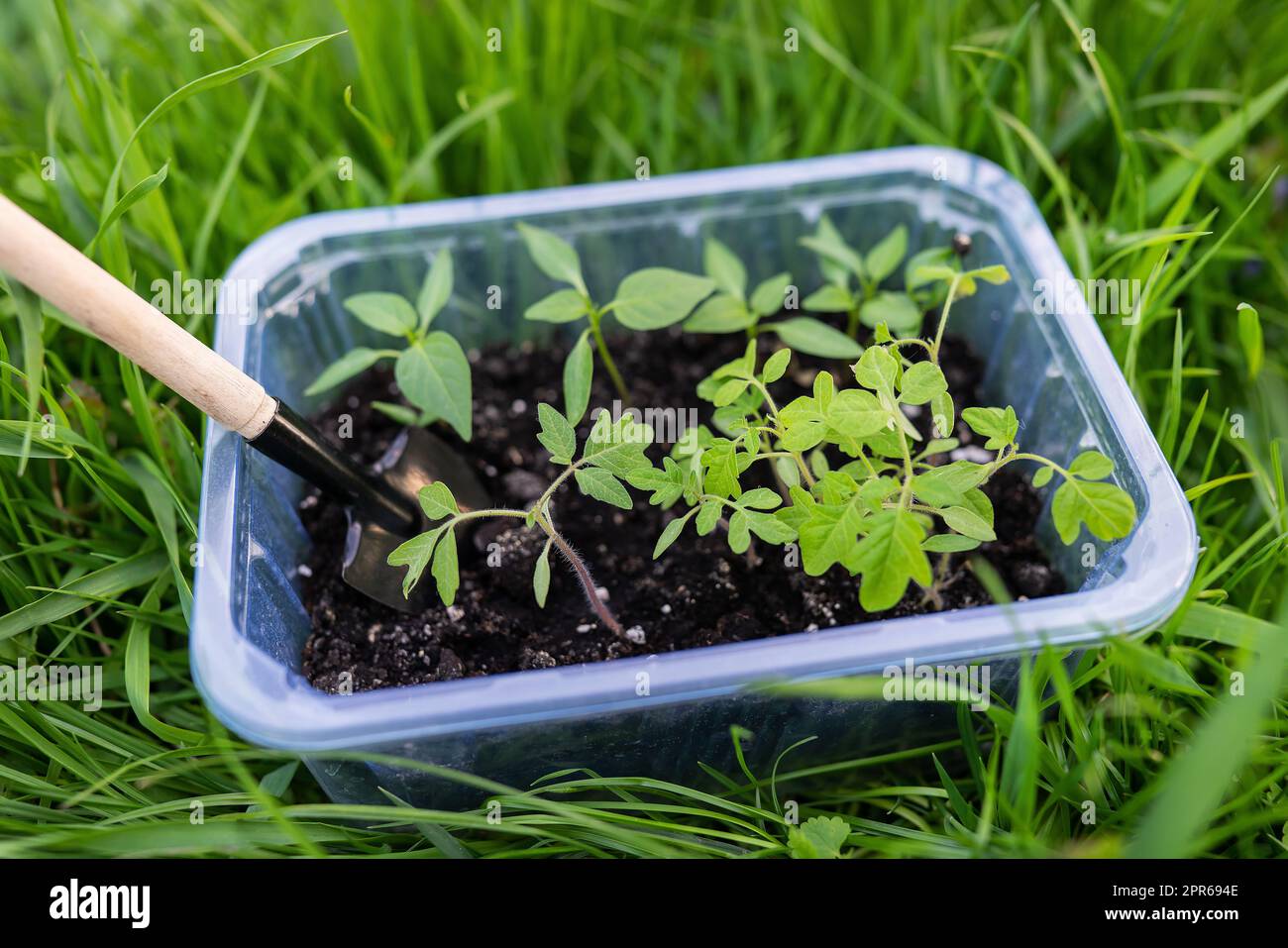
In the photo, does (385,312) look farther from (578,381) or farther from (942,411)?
(942,411)

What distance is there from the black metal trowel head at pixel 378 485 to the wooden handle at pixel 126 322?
0.16 ft

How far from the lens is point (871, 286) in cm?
139

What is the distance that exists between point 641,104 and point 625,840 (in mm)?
1210

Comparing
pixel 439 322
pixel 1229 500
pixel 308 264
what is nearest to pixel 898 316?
pixel 1229 500

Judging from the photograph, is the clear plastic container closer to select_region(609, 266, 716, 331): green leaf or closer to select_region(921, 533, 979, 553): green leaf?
select_region(921, 533, 979, 553): green leaf

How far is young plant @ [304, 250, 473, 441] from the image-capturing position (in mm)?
1214

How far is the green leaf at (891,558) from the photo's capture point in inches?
38.6

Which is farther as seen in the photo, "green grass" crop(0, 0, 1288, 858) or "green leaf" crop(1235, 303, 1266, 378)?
"green leaf" crop(1235, 303, 1266, 378)


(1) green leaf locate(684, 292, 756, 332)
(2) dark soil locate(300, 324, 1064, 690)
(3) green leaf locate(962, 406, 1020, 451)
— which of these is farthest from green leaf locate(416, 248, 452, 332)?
(3) green leaf locate(962, 406, 1020, 451)

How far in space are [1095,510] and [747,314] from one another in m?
0.53

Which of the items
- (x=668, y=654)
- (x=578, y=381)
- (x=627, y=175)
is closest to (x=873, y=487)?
(x=668, y=654)

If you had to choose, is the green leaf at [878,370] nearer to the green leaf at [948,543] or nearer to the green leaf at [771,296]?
the green leaf at [948,543]

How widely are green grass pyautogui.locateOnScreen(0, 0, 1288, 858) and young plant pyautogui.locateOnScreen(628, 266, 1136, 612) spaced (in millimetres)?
164

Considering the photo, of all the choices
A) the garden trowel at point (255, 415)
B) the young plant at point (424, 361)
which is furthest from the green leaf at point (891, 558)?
the garden trowel at point (255, 415)
